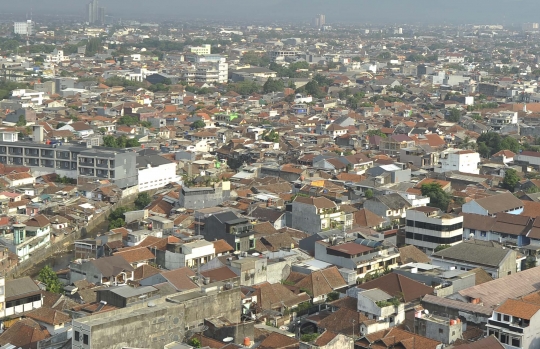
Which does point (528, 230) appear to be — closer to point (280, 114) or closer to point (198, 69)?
point (280, 114)

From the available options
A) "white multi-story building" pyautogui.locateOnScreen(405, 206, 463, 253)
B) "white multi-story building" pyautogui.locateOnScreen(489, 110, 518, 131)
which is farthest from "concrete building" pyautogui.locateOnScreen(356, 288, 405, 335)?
"white multi-story building" pyautogui.locateOnScreen(489, 110, 518, 131)

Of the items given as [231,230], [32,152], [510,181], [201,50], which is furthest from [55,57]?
[231,230]

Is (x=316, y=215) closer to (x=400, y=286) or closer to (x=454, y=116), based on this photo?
(x=400, y=286)

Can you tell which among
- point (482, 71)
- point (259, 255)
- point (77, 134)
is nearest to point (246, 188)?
point (259, 255)

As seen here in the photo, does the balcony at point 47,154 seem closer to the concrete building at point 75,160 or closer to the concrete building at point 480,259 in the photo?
the concrete building at point 75,160

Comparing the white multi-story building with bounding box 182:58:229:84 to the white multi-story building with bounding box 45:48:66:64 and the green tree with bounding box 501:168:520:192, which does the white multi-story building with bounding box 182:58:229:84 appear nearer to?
the white multi-story building with bounding box 45:48:66:64

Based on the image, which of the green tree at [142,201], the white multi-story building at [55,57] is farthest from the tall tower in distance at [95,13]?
the green tree at [142,201]
